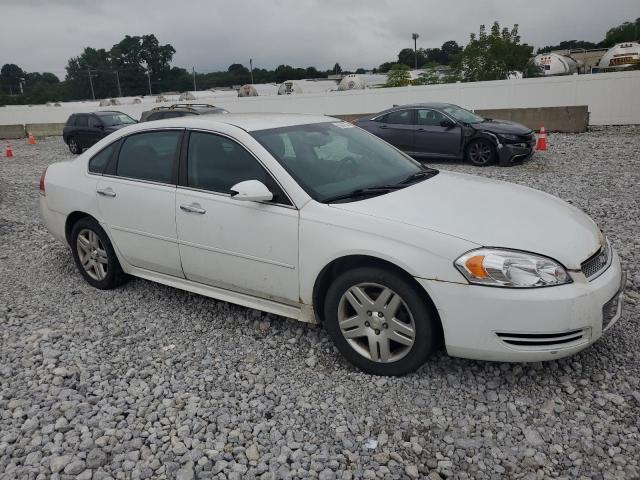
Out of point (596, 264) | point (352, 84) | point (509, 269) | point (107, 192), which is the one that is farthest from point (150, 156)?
point (352, 84)

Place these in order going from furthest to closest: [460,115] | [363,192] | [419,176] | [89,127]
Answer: [89,127], [460,115], [419,176], [363,192]

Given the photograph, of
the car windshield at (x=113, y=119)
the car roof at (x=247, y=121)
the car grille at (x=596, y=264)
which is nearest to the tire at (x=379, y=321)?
the car grille at (x=596, y=264)

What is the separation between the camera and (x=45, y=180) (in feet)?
16.8

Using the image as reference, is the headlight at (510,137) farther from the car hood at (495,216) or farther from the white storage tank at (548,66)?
the white storage tank at (548,66)

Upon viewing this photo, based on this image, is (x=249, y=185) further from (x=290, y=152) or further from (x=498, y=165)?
(x=498, y=165)

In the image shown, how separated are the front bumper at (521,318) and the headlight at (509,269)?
0.13 feet

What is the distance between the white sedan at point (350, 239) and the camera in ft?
9.34

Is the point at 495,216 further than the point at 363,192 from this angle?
No

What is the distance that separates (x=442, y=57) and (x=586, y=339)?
319 ft

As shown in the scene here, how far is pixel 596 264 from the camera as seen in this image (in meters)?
3.08

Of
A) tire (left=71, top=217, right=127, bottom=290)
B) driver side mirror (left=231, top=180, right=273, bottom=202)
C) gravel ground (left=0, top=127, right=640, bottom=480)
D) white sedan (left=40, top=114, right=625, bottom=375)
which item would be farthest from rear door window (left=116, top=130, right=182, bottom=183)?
gravel ground (left=0, top=127, right=640, bottom=480)

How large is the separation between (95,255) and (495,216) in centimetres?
357

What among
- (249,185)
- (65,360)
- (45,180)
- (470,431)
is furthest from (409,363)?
(45,180)

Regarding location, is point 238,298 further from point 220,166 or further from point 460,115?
point 460,115
